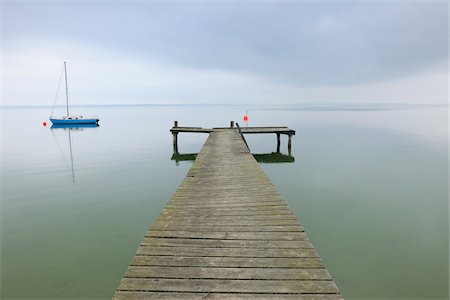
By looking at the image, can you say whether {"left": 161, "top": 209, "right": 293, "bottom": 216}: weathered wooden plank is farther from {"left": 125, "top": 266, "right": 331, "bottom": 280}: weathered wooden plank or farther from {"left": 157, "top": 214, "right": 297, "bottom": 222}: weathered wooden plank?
{"left": 125, "top": 266, "right": 331, "bottom": 280}: weathered wooden plank

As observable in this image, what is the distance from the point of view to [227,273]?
3752 mm

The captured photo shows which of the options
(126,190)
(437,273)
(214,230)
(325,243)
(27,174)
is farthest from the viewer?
(27,174)

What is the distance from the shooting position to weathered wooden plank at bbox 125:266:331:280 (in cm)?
368

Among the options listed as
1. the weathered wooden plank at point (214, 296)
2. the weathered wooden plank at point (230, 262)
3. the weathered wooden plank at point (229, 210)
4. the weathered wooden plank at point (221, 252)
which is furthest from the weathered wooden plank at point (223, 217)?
the weathered wooden plank at point (214, 296)

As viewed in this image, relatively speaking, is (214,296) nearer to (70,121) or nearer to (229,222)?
(229,222)

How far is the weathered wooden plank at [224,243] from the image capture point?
452cm

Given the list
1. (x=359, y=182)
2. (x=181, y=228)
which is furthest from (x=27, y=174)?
(x=359, y=182)

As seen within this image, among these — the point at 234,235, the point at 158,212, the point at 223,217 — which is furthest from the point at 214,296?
the point at 158,212

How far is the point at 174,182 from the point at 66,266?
848 centimetres

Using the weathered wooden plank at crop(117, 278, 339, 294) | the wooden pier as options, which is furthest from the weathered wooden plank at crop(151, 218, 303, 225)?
the weathered wooden plank at crop(117, 278, 339, 294)

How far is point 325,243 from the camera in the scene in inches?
318

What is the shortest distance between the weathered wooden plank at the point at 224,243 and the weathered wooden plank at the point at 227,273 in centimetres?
67

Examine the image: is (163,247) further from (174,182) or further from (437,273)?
(174,182)

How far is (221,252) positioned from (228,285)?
2.71 feet
